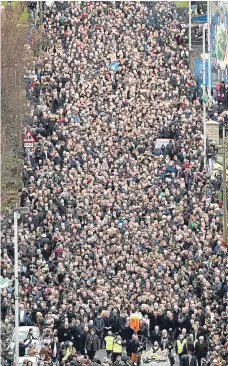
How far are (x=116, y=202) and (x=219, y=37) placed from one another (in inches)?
843

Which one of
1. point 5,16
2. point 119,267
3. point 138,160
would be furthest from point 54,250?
point 5,16

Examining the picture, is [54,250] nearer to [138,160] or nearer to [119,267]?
[119,267]

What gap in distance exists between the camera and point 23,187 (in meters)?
100

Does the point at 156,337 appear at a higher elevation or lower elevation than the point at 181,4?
lower

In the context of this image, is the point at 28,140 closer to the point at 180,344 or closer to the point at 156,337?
the point at 156,337

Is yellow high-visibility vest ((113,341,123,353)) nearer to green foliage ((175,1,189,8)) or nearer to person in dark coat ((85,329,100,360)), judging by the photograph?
person in dark coat ((85,329,100,360))

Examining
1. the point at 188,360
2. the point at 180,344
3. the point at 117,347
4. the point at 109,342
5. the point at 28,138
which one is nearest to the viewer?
the point at 188,360

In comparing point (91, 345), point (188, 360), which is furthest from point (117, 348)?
point (188, 360)

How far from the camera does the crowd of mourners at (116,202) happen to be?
8606cm

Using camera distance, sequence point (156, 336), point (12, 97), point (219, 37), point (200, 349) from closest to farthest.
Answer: point (200, 349), point (156, 336), point (12, 97), point (219, 37)

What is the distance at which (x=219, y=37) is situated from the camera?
379ft

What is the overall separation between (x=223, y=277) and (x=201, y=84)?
1084 inches

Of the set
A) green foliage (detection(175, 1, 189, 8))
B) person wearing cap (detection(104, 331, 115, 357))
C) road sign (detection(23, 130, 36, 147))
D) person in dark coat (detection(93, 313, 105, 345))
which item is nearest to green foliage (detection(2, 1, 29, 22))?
green foliage (detection(175, 1, 189, 8))

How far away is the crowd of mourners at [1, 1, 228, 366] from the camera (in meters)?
86.1
